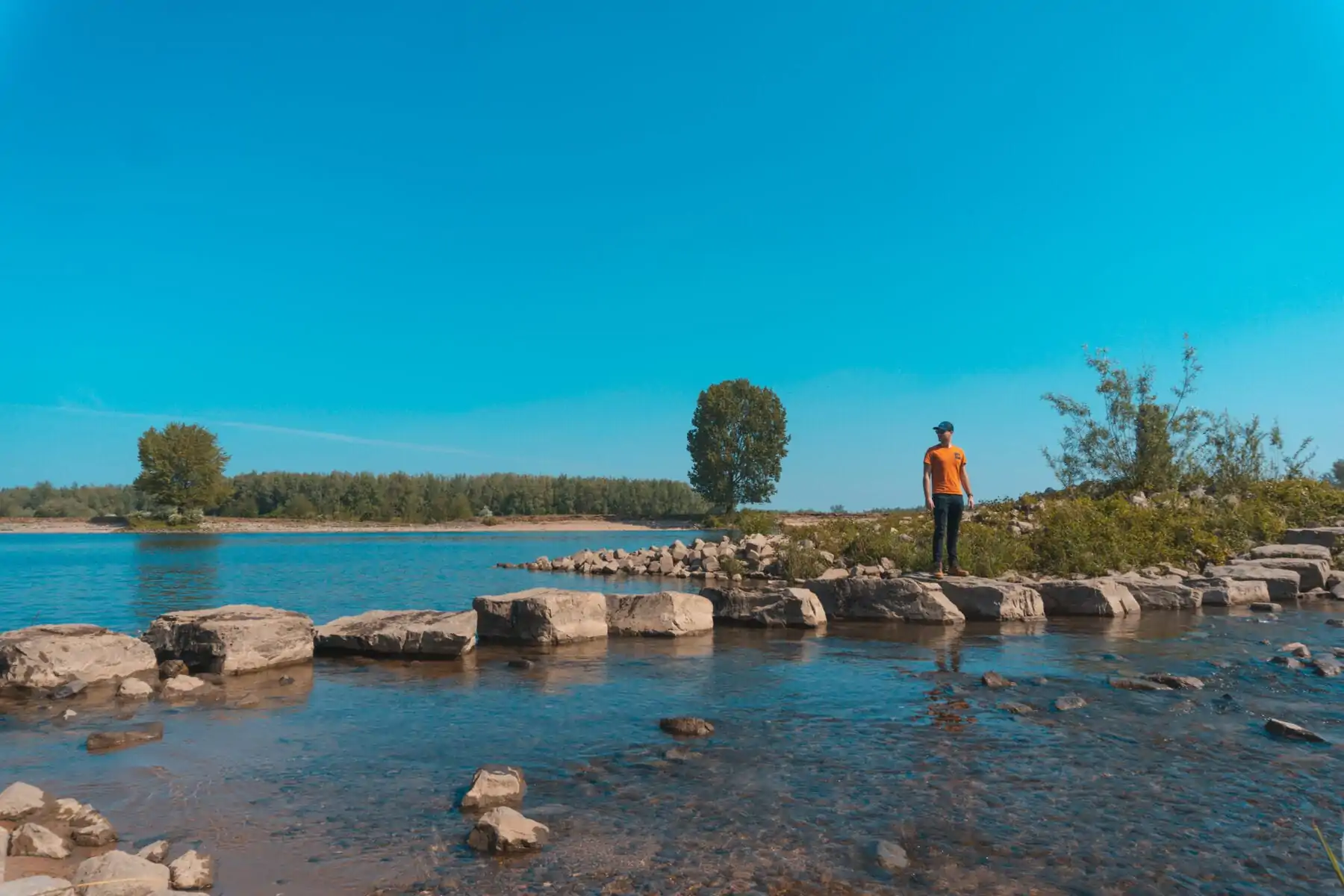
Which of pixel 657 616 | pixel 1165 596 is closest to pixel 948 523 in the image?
pixel 1165 596

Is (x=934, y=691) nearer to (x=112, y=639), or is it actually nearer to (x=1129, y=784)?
(x=1129, y=784)

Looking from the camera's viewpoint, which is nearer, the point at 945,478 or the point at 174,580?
the point at 945,478

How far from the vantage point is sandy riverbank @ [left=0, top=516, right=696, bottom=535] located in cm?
5997

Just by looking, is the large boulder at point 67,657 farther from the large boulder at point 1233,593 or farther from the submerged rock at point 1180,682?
the large boulder at point 1233,593

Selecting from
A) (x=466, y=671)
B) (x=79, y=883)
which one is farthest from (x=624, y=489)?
(x=79, y=883)

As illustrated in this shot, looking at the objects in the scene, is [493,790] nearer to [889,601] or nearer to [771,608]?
[771,608]

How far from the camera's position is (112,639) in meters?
7.56

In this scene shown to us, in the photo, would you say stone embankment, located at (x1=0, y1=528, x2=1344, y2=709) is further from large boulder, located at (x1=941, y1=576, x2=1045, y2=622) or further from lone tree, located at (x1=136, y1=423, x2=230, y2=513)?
lone tree, located at (x1=136, y1=423, x2=230, y2=513)

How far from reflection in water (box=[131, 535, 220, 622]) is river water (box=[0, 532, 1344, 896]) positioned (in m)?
7.02

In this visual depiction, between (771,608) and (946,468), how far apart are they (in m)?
3.38

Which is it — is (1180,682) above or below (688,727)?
above

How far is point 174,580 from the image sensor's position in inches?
718

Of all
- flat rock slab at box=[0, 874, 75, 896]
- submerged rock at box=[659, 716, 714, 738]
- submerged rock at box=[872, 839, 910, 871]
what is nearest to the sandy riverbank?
submerged rock at box=[659, 716, 714, 738]

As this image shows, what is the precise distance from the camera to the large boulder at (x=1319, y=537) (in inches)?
598
